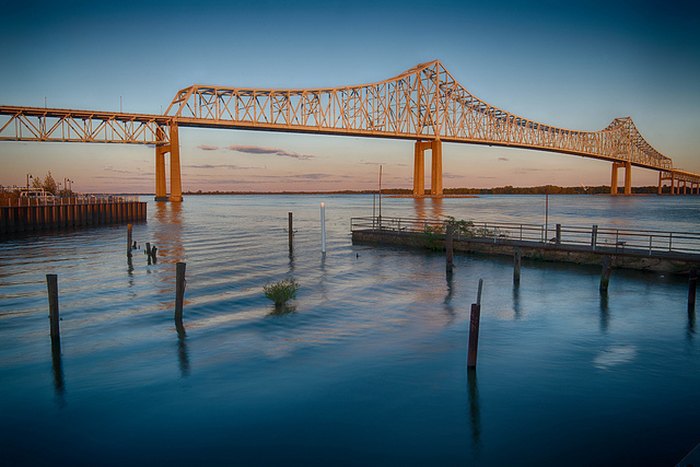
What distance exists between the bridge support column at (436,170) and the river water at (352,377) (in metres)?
94.6

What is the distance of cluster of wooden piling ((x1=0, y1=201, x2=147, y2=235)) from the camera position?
43.2 metres

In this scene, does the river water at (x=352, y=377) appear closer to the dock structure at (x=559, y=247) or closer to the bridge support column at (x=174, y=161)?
the dock structure at (x=559, y=247)

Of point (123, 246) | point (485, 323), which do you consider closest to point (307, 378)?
point (485, 323)

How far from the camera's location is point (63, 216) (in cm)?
4956

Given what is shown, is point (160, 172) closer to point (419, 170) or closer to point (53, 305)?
point (419, 170)

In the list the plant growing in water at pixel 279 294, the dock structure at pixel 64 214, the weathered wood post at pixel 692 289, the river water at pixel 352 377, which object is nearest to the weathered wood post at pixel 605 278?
the river water at pixel 352 377

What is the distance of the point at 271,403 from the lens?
9914mm

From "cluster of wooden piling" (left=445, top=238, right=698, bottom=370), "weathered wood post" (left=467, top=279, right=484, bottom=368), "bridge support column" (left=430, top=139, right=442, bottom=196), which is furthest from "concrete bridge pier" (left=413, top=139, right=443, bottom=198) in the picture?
"weathered wood post" (left=467, top=279, right=484, bottom=368)

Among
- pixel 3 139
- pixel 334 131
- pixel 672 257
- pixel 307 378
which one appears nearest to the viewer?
pixel 307 378

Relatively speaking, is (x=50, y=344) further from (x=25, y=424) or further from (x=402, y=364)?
(x=402, y=364)

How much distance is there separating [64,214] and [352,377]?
47506 millimetres

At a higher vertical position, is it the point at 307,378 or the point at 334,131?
the point at 334,131

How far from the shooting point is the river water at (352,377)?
841 centimetres

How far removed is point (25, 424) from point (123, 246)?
28471 millimetres
